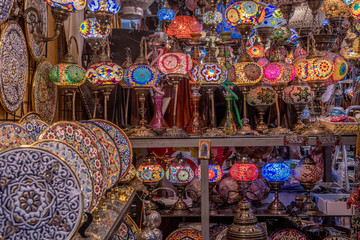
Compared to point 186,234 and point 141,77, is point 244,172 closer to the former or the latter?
point 186,234

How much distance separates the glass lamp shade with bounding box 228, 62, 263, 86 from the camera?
2.94m

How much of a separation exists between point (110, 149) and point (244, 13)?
3.73ft

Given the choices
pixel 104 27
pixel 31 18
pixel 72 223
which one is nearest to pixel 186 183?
pixel 104 27

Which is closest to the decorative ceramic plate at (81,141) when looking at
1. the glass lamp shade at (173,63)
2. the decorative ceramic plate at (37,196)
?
the decorative ceramic plate at (37,196)

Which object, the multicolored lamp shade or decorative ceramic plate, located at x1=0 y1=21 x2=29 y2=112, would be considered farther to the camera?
the multicolored lamp shade

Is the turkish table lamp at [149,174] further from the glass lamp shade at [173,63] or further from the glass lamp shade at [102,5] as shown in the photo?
the glass lamp shade at [102,5]

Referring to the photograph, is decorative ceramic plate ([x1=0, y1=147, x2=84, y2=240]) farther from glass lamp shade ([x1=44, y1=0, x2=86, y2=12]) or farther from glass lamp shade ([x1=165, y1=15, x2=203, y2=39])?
glass lamp shade ([x1=165, y1=15, x2=203, y2=39])

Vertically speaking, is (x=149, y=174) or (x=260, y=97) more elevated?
(x=260, y=97)

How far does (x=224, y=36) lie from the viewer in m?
3.19

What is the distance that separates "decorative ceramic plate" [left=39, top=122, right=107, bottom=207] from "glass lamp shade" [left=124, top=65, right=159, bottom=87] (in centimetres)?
99

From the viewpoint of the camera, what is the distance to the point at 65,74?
9.09ft

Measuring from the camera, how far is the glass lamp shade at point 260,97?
3.17 meters

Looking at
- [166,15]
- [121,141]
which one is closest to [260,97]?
[166,15]

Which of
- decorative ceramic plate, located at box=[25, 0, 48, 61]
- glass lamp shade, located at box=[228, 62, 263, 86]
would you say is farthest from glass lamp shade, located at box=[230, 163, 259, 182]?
decorative ceramic plate, located at box=[25, 0, 48, 61]
